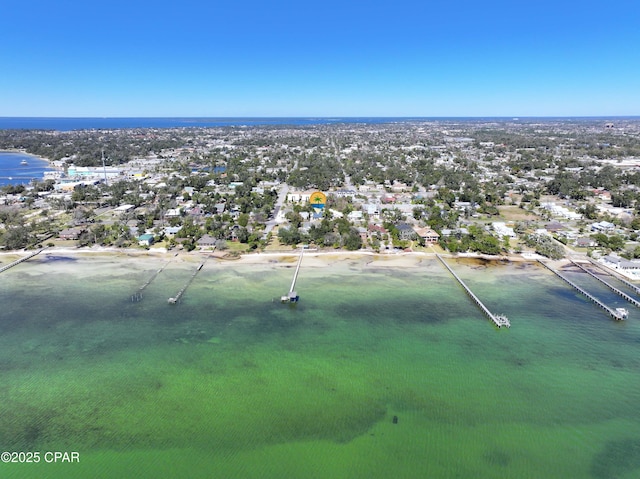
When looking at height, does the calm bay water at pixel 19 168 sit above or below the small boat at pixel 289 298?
above

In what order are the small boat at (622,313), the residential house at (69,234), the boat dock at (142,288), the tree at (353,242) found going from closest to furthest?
the small boat at (622,313) → the boat dock at (142,288) → the tree at (353,242) → the residential house at (69,234)

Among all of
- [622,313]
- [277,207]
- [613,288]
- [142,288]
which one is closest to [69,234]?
[142,288]

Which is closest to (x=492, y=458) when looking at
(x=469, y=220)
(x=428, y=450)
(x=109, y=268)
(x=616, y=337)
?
(x=428, y=450)

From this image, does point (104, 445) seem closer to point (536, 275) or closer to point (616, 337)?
point (616, 337)

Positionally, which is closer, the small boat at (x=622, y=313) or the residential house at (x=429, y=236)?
the small boat at (x=622, y=313)

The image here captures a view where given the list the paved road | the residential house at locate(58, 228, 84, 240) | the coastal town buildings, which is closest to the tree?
the coastal town buildings

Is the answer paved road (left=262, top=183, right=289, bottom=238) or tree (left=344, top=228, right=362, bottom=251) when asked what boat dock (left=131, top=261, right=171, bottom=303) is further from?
tree (left=344, top=228, right=362, bottom=251)

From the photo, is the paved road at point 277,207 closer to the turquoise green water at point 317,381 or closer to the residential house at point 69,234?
the turquoise green water at point 317,381

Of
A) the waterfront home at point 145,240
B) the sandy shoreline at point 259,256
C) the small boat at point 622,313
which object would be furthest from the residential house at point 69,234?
the small boat at point 622,313

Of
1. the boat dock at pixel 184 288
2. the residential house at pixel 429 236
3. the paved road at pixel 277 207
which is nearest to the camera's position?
the boat dock at pixel 184 288

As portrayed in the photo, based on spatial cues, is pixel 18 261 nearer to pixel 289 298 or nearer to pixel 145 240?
pixel 145 240
